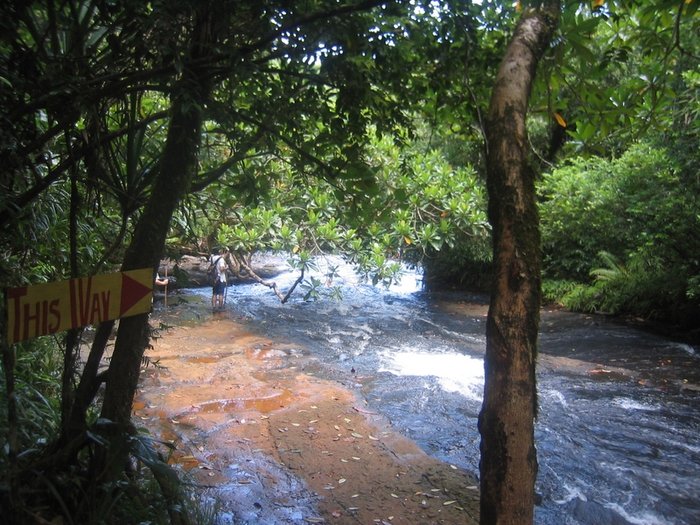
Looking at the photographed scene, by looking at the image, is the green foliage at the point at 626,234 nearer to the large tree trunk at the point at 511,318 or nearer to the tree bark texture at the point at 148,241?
the large tree trunk at the point at 511,318

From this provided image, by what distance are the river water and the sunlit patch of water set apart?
2 cm

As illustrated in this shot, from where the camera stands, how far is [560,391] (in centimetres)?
765

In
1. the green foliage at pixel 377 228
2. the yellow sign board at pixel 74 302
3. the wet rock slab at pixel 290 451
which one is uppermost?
the green foliage at pixel 377 228

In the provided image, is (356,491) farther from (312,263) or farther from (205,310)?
(205,310)

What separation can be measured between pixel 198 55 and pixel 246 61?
36 cm

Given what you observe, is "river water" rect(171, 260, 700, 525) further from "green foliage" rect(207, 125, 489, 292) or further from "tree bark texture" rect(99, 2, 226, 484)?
"tree bark texture" rect(99, 2, 226, 484)

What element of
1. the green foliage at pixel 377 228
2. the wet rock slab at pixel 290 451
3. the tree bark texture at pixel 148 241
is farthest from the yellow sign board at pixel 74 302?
the green foliage at pixel 377 228

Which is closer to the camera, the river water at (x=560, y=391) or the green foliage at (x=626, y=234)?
the river water at (x=560, y=391)

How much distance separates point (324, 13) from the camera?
2371mm

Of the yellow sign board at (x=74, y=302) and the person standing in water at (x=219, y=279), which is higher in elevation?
the yellow sign board at (x=74, y=302)

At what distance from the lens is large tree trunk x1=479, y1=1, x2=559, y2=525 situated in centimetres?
167

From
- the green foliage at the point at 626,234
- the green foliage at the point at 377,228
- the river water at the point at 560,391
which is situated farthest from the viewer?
the green foliage at the point at 626,234

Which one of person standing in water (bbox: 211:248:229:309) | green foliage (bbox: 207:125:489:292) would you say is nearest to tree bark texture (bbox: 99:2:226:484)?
green foliage (bbox: 207:125:489:292)

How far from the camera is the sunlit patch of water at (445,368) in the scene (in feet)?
25.5
